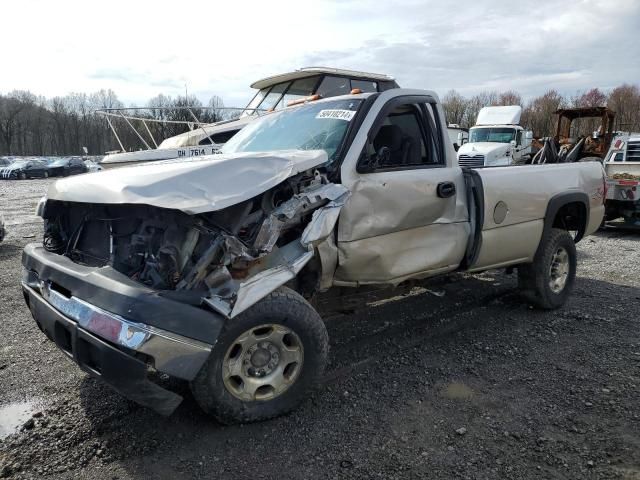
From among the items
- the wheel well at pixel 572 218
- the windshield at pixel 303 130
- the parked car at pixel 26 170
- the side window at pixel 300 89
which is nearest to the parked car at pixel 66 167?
the parked car at pixel 26 170

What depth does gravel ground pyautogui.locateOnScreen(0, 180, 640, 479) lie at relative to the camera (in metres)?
2.74

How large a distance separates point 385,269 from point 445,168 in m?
1.14

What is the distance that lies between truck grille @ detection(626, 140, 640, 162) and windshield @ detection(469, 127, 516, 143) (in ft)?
27.6

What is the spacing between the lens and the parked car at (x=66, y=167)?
37.3 m

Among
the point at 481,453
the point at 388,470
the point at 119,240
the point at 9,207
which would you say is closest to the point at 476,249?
the point at 481,453

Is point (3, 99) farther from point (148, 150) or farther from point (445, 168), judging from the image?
point (445, 168)

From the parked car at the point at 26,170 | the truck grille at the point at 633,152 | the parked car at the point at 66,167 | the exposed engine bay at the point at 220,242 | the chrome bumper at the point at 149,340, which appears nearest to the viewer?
the chrome bumper at the point at 149,340

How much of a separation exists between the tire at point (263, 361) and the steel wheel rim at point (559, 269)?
332 centimetres

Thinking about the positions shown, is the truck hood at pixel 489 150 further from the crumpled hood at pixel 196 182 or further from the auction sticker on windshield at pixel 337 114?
the crumpled hood at pixel 196 182

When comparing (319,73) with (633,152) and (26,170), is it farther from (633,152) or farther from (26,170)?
(26,170)

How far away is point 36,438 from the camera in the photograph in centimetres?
299

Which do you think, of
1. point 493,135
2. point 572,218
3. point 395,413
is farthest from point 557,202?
point 493,135

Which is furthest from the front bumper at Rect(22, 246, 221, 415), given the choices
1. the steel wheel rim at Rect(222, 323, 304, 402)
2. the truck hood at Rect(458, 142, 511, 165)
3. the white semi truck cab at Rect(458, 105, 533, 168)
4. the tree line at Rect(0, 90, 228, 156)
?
the tree line at Rect(0, 90, 228, 156)

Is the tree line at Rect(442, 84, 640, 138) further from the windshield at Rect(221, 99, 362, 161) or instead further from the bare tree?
the windshield at Rect(221, 99, 362, 161)
